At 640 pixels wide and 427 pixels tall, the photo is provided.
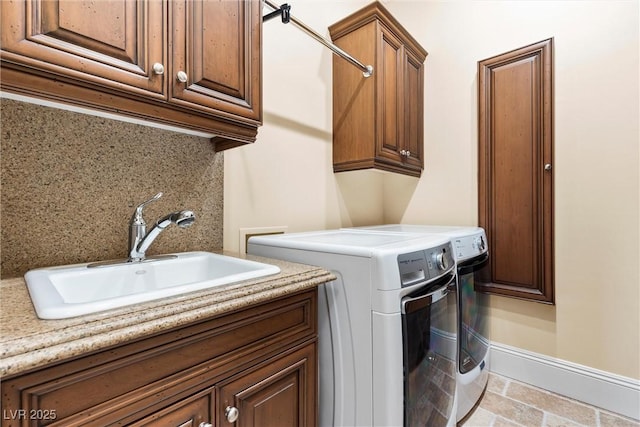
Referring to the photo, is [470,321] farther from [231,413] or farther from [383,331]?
[231,413]

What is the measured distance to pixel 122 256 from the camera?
111 cm

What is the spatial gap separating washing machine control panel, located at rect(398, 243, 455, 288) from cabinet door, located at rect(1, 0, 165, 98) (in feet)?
2.91

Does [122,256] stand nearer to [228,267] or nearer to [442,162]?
[228,267]

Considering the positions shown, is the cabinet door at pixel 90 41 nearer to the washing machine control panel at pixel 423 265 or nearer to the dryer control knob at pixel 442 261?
the washing machine control panel at pixel 423 265

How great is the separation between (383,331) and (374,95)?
1.32m

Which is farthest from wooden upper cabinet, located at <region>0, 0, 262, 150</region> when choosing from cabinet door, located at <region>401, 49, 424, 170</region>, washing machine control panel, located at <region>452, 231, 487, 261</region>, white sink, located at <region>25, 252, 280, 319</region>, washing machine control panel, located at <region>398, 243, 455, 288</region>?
cabinet door, located at <region>401, 49, 424, 170</region>

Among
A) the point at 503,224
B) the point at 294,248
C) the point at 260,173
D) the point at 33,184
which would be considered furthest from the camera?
the point at 503,224

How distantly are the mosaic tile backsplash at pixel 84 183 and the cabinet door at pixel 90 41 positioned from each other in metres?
0.35

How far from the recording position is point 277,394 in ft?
2.85

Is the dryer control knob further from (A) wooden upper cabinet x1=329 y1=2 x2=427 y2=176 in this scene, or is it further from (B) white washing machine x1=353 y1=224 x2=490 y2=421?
(A) wooden upper cabinet x1=329 y1=2 x2=427 y2=176

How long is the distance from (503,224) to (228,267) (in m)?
1.68

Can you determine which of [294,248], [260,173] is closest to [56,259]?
[294,248]

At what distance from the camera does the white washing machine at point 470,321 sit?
1435mm

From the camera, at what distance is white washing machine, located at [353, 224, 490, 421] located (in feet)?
4.71
